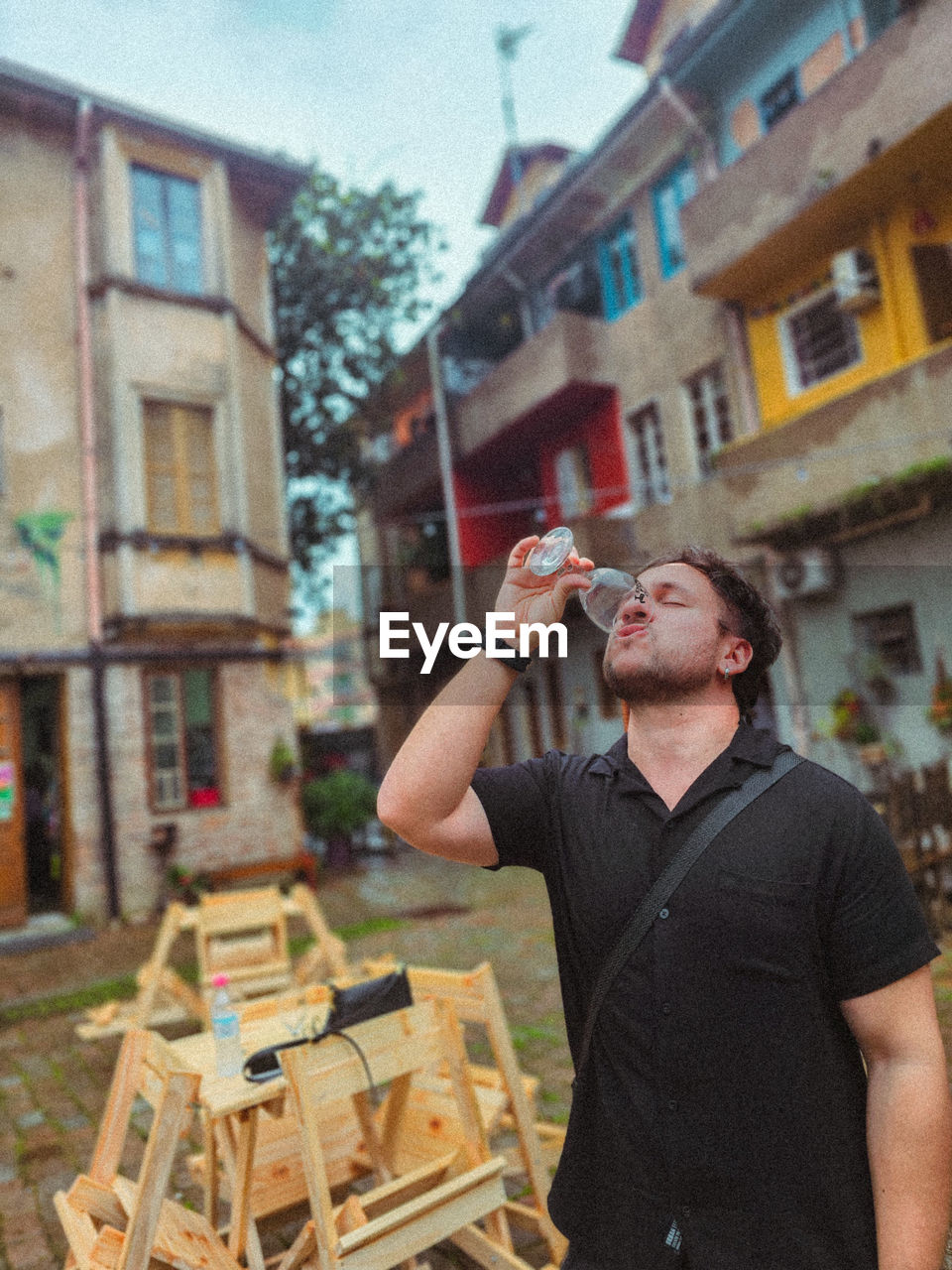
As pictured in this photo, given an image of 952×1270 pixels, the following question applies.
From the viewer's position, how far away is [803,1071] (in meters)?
1.60

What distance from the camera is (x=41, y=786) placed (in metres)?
12.7

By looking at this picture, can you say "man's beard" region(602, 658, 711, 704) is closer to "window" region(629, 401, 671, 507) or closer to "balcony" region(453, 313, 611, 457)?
"window" region(629, 401, 671, 507)

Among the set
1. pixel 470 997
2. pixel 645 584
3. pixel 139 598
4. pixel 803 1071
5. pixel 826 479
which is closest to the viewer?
pixel 803 1071

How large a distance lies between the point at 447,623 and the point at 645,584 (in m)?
0.51

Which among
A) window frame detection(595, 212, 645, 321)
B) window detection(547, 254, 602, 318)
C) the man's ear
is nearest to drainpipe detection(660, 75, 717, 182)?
window frame detection(595, 212, 645, 321)

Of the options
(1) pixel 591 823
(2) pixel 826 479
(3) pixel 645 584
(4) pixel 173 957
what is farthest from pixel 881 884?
(2) pixel 826 479

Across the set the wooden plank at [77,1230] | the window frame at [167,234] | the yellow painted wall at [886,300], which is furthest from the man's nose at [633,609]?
the window frame at [167,234]

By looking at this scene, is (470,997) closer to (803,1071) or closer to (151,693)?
(803,1071)

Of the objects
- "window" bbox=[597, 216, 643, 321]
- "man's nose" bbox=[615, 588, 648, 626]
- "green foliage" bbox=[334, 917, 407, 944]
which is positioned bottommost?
"green foliage" bbox=[334, 917, 407, 944]

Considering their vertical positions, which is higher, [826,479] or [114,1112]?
[826,479]

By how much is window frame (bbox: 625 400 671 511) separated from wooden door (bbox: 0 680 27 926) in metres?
9.18

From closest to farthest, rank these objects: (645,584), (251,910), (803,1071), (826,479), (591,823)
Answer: (803,1071)
(591,823)
(645,584)
(251,910)
(826,479)

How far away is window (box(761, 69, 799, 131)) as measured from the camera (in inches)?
450

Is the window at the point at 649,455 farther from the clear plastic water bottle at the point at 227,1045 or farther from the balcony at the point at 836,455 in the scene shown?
the clear plastic water bottle at the point at 227,1045
